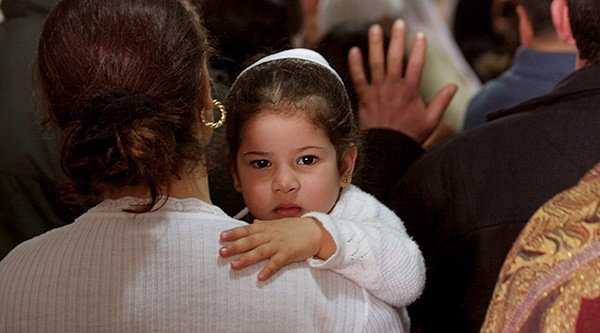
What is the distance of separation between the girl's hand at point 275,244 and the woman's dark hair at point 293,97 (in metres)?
0.40

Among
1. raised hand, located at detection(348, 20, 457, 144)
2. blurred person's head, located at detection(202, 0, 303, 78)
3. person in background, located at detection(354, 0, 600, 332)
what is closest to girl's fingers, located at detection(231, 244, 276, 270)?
person in background, located at detection(354, 0, 600, 332)

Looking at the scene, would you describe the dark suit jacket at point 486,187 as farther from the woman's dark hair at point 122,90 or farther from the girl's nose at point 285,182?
the woman's dark hair at point 122,90

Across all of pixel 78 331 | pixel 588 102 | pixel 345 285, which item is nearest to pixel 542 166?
pixel 588 102

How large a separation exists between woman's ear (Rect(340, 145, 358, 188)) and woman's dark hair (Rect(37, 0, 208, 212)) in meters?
0.51

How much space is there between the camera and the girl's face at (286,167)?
6.89 feet

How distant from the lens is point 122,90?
1.68 metres

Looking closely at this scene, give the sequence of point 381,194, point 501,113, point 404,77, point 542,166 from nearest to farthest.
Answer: point 542,166
point 501,113
point 381,194
point 404,77

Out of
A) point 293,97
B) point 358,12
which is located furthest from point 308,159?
point 358,12

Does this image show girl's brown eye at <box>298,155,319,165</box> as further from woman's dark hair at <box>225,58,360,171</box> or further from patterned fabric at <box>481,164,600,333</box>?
patterned fabric at <box>481,164,600,333</box>

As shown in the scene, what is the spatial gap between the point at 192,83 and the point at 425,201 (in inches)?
32.2

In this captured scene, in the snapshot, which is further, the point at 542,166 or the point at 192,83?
the point at 542,166

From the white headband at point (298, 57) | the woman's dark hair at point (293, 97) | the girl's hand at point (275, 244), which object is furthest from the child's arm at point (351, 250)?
the white headband at point (298, 57)

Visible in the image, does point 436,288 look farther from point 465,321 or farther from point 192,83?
point 192,83

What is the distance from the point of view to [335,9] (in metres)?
3.94
